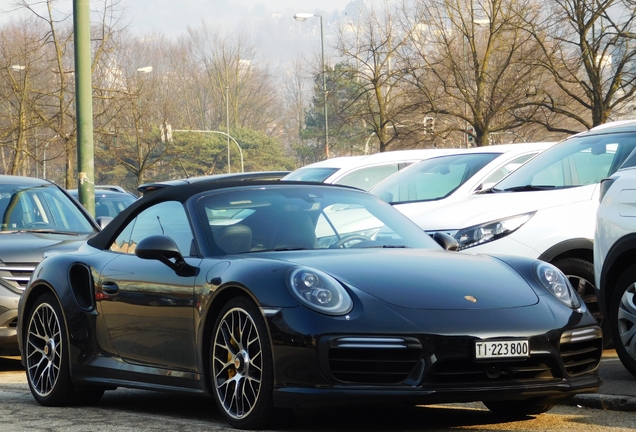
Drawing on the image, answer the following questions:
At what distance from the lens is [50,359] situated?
23.1 ft

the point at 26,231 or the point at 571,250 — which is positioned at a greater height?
the point at 26,231

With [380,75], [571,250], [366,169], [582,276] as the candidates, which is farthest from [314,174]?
[380,75]

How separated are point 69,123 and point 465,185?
26886 millimetres

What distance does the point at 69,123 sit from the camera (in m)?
36.3

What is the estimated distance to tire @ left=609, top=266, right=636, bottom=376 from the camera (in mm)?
6773

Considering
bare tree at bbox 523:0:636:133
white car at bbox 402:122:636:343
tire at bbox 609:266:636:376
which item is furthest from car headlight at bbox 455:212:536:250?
bare tree at bbox 523:0:636:133

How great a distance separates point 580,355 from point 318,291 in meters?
1.36

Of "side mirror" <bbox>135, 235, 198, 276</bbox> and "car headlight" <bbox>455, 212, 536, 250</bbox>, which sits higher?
"side mirror" <bbox>135, 235, 198, 276</bbox>

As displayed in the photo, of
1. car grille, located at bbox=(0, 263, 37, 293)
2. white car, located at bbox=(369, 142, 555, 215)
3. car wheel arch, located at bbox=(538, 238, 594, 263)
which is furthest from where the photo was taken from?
white car, located at bbox=(369, 142, 555, 215)

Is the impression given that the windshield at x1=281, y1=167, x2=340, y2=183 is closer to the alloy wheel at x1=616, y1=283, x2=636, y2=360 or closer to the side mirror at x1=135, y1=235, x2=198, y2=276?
the alloy wheel at x1=616, y1=283, x2=636, y2=360

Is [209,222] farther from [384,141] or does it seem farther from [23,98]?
[384,141]

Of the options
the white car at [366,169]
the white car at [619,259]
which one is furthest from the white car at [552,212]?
the white car at [366,169]

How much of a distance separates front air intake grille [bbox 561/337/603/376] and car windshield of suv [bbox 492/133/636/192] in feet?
12.2

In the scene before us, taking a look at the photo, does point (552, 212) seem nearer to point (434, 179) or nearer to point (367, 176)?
point (434, 179)
